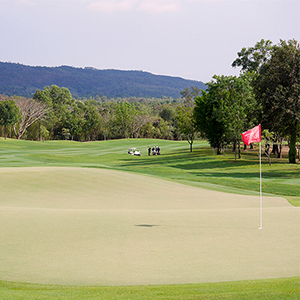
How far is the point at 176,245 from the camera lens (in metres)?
8.63

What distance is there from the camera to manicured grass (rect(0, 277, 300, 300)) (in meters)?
5.32

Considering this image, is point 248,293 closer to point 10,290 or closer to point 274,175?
point 10,290

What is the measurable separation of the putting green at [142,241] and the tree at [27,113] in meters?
81.3

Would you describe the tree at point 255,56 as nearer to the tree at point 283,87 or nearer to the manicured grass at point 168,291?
the tree at point 283,87

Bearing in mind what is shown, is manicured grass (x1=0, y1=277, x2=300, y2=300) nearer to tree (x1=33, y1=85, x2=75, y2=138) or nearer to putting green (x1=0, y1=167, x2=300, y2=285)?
putting green (x1=0, y1=167, x2=300, y2=285)

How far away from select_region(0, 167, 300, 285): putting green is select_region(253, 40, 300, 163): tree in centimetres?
2128

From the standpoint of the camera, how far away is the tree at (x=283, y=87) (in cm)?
3422

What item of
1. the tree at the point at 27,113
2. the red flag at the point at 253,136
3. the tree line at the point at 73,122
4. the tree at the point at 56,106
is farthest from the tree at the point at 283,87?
the tree at the point at 56,106

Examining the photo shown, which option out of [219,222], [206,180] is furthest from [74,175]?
[219,222]

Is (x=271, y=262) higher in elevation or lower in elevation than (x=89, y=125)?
lower

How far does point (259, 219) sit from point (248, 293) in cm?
624

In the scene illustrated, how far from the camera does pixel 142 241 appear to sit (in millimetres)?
8938

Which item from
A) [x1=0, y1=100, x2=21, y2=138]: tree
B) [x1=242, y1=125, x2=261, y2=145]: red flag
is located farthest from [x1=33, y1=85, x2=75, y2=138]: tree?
[x1=242, y1=125, x2=261, y2=145]: red flag

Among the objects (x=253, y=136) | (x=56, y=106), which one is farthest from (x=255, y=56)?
(x=56, y=106)
